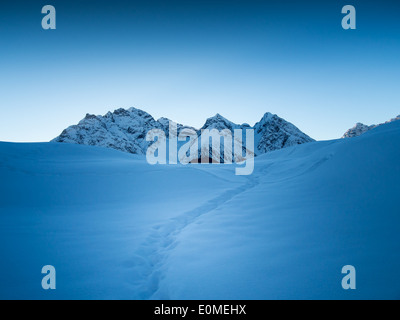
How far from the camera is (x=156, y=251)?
4820 millimetres

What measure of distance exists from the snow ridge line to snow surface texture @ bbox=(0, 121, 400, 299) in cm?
3

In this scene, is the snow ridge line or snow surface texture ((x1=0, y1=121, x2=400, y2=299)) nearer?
snow surface texture ((x1=0, y1=121, x2=400, y2=299))

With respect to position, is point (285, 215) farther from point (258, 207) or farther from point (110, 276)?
point (110, 276)

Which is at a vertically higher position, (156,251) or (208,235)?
(208,235)

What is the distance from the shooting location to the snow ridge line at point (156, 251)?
12.3 feet

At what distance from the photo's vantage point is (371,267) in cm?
340

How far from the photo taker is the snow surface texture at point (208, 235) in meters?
3.48

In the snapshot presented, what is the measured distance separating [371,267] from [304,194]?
14.2 ft

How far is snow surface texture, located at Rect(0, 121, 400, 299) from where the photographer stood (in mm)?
3479

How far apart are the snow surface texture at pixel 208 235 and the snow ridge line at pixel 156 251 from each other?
0.09 feet

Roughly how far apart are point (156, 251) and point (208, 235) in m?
1.37

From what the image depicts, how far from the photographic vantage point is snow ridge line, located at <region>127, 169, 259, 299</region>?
3.74 m

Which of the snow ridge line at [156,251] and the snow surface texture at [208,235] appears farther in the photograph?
the snow ridge line at [156,251]
